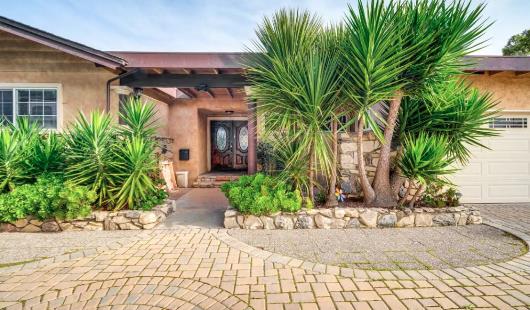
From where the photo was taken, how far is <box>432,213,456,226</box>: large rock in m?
4.25

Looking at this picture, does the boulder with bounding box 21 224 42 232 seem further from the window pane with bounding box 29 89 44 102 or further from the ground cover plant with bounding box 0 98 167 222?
the window pane with bounding box 29 89 44 102

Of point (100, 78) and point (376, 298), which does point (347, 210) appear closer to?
point (376, 298)

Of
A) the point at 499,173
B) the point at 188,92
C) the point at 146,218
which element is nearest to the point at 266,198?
the point at 146,218

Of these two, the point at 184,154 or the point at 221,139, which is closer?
→ the point at 184,154

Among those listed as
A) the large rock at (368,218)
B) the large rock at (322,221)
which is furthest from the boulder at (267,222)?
the large rock at (368,218)

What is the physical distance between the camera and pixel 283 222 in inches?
161

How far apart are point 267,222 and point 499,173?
5858mm

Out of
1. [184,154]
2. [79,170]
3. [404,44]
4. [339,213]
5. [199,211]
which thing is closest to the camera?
[404,44]

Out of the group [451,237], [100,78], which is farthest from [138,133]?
[451,237]

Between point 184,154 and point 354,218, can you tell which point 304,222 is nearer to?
point 354,218

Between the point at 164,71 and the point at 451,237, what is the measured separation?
21.0ft

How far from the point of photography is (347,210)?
4.18 m

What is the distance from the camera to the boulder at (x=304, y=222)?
4113 mm

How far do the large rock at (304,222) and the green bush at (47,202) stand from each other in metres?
3.30
